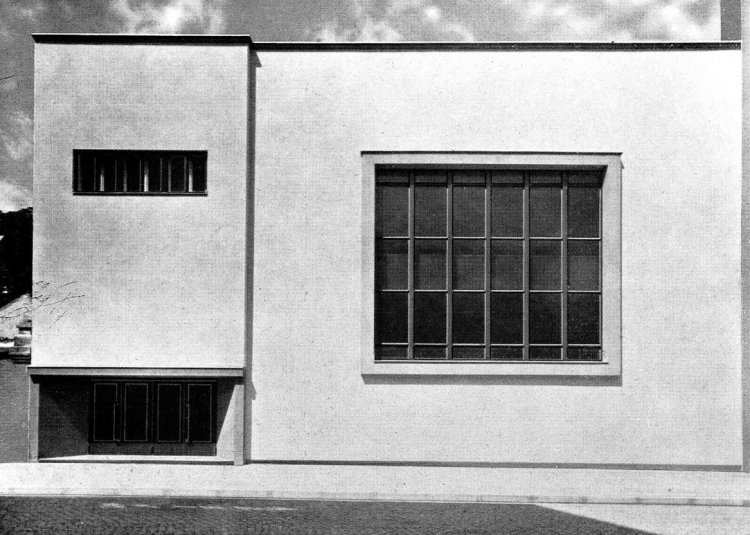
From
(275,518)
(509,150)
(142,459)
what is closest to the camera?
(275,518)

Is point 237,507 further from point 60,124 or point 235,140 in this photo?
point 60,124

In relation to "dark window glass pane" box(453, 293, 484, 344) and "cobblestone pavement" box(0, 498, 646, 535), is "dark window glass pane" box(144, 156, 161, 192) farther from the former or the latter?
"dark window glass pane" box(453, 293, 484, 344)

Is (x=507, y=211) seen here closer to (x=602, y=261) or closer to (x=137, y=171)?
(x=602, y=261)

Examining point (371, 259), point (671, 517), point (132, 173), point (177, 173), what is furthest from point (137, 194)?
point (671, 517)

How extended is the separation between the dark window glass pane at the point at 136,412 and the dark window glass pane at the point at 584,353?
29.4 feet

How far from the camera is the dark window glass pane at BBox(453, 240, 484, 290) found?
1409 centimetres

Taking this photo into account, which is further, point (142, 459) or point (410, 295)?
point (410, 295)

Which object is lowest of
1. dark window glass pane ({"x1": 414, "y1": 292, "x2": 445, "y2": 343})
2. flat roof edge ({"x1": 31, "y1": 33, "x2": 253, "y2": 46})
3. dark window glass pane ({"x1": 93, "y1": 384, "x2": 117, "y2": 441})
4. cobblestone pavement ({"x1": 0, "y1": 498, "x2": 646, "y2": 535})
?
cobblestone pavement ({"x1": 0, "y1": 498, "x2": 646, "y2": 535})

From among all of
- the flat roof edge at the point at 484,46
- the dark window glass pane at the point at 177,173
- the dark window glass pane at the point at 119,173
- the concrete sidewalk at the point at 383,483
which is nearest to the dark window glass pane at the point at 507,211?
the flat roof edge at the point at 484,46

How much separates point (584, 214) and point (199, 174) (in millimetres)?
8159

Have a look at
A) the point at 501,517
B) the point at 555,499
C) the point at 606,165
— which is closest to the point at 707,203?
the point at 606,165

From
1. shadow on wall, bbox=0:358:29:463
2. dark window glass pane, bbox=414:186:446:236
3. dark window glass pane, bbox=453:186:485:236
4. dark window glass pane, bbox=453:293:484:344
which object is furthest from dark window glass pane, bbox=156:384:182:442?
dark window glass pane, bbox=453:186:485:236

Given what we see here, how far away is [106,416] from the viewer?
1404 centimetres

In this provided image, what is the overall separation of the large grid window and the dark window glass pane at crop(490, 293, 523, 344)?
21 millimetres
